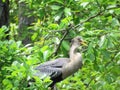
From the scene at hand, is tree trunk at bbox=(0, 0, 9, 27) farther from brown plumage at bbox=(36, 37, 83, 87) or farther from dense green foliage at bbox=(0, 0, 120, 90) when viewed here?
brown plumage at bbox=(36, 37, 83, 87)

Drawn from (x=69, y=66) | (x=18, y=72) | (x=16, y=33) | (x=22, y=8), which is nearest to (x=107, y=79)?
(x=69, y=66)

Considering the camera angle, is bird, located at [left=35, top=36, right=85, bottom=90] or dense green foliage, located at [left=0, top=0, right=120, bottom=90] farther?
bird, located at [left=35, top=36, right=85, bottom=90]

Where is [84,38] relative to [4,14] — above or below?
below

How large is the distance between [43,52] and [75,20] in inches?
56.3

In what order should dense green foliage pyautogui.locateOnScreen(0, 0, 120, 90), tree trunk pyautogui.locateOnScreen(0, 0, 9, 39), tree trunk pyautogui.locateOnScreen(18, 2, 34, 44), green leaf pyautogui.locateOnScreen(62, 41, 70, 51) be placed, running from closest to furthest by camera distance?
dense green foliage pyautogui.locateOnScreen(0, 0, 120, 90) → green leaf pyautogui.locateOnScreen(62, 41, 70, 51) → tree trunk pyautogui.locateOnScreen(0, 0, 9, 39) → tree trunk pyautogui.locateOnScreen(18, 2, 34, 44)

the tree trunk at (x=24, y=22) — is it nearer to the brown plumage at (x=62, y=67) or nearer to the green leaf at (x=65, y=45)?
the green leaf at (x=65, y=45)

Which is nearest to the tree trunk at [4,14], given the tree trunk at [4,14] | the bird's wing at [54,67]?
the tree trunk at [4,14]

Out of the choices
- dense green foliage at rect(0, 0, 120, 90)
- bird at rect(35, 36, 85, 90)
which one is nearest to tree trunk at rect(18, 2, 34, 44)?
dense green foliage at rect(0, 0, 120, 90)

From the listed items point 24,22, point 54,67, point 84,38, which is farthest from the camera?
point 24,22

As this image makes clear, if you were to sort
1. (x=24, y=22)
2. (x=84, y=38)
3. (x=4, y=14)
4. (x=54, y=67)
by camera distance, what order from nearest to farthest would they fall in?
(x=54, y=67) → (x=84, y=38) → (x=4, y=14) → (x=24, y=22)

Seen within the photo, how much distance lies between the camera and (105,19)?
6254 millimetres

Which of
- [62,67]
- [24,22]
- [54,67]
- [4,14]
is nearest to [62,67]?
[62,67]

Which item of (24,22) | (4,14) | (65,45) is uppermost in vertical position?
(4,14)

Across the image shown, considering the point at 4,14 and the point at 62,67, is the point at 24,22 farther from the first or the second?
the point at 62,67
